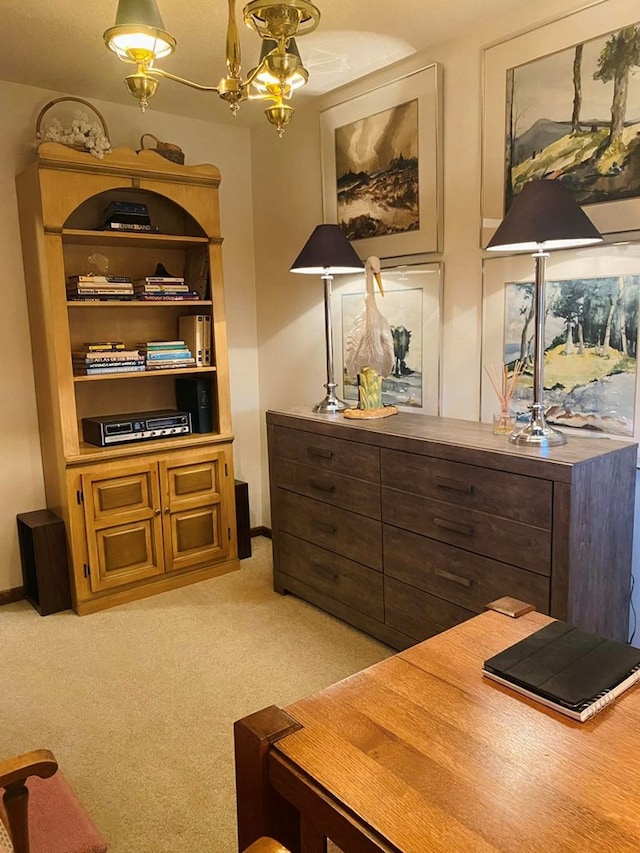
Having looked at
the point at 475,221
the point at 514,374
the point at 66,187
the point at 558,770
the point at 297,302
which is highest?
the point at 66,187

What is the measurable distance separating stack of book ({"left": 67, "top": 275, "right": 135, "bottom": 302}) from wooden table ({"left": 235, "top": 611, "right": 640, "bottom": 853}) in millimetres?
2490

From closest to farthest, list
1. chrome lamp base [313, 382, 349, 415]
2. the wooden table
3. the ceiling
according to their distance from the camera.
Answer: the wooden table → the ceiling → chrome lamp base [313, 382, 349, 415]

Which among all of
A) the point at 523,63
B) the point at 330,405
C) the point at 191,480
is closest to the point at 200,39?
the point at 523,63

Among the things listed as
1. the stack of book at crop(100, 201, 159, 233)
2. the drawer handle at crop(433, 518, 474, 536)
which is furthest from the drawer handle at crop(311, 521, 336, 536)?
the stack of book at crop(100, 201, 159, 233)

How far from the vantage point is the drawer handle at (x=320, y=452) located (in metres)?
2.93

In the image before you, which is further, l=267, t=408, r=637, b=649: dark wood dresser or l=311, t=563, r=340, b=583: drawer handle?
l=311, t=563, r=340, b=583: drawer handle

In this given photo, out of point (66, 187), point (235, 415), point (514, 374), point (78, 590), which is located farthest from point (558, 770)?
point (235, 415)

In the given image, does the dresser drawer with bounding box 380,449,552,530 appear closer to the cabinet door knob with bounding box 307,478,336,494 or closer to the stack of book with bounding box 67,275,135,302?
the cabinet door knob with bounding box 307,478,336,494

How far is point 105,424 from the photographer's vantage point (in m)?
3.30

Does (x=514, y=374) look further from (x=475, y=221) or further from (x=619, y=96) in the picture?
(x=619, y=96)

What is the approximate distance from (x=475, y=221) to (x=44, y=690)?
2.61 meters

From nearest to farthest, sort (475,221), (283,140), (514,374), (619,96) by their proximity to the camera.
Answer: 1. (619,96)
2. (514,374)
3. (475,221)
4. (283,140)

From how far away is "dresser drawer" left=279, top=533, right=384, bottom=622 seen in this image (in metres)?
2.82

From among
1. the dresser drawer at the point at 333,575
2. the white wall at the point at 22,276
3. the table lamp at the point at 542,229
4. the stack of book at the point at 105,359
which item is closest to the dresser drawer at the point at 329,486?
the dresser drawer at the point at 333,575
